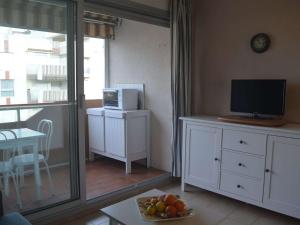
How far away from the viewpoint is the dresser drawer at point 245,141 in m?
2.49

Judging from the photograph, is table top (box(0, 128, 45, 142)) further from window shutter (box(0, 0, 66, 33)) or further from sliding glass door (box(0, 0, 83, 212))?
window shutter (box(0, 0, 66, 33))

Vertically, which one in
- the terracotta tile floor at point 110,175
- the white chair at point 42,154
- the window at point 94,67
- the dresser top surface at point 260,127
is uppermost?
the window at point 94,67

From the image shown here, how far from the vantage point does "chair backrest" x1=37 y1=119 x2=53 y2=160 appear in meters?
2.40

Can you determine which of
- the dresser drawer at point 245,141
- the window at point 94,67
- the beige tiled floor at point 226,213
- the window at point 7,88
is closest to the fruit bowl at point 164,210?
the beige tiled floor at point 226,213

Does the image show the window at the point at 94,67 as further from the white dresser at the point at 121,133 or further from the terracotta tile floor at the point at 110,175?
the terracotta tile floor at the point at 110,175

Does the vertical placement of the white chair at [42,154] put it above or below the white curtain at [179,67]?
below

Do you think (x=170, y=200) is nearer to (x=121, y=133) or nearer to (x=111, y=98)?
(x=121, y=133)

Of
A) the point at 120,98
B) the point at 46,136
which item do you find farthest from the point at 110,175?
the point at 46,136

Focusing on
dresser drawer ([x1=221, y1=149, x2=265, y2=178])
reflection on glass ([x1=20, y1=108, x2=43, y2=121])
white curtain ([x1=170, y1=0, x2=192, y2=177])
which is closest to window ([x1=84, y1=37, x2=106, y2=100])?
white curtain ([x1=170, y1=0, x2=192, y2=177])

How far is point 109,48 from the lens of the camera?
14.7 feet

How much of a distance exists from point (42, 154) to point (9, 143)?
1.04ft

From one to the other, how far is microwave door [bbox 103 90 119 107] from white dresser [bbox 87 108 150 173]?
0.12 m

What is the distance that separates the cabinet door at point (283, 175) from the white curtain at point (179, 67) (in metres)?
1.12

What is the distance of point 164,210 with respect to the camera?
5.49 ft
